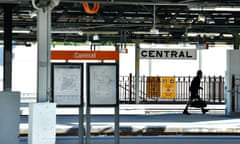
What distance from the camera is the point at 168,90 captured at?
31062mm

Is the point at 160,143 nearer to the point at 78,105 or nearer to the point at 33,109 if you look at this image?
the point at 78,105

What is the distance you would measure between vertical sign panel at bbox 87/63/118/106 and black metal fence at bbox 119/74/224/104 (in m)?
17.6

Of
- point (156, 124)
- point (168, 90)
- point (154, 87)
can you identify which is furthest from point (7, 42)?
point (168, 90)

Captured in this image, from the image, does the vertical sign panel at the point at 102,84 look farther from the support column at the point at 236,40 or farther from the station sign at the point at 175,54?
the support column at the point at 236,40

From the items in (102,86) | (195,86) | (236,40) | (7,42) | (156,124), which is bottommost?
(156,124)

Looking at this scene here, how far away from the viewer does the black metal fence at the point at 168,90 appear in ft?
101

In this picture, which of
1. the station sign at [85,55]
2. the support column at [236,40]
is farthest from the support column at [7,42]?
the support column at [236,40]

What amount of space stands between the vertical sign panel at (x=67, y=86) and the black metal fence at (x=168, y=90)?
17.7m

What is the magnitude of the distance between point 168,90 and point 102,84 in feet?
65.1

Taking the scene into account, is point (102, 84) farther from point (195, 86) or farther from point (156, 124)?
point (195, 86)

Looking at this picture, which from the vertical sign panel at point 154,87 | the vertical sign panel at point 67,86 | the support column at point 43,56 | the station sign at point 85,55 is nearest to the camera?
the support column at point 43,56

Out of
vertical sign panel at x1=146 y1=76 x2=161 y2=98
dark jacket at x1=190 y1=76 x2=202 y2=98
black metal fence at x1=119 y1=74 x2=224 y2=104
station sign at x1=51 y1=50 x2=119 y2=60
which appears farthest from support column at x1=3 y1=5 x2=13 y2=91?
vertical sign panel at x1=146 y1=76 x2=161 y2=98

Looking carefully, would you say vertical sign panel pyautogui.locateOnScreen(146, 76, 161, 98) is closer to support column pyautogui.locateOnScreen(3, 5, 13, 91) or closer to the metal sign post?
support column pyautogui.locateOnScreen(3, 5, 13, 91)

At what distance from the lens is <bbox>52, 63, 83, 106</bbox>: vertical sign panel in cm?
1133
